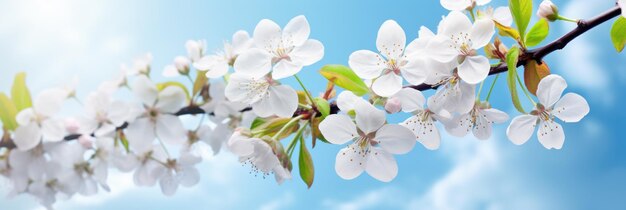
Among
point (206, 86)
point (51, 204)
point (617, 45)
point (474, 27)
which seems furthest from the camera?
point (51, 204)

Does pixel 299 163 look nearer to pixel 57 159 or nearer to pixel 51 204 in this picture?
pixel 57 159

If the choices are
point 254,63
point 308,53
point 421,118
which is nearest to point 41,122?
point 254,63

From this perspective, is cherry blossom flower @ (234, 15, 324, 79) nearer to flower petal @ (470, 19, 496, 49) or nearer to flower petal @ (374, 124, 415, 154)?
flower petal @ (374, 124, 415, 154)

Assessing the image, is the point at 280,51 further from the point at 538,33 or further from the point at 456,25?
the point at 538,33

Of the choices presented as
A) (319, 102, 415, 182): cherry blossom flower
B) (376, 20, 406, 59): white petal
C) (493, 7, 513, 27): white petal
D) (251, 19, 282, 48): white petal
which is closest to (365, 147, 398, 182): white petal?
(319, 102, 415, 182): cherry blossom flower

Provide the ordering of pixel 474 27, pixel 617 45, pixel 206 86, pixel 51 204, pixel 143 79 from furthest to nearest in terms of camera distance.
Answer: pixel 51 204
pixel 206 86
pixel 143 79
pixel 617 45
pixel 474 27

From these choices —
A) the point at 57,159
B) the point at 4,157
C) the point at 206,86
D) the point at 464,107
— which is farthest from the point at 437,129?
the point at 4,157
